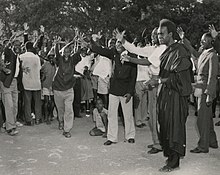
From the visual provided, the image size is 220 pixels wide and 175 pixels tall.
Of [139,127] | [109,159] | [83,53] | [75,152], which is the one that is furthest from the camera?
[83,53]

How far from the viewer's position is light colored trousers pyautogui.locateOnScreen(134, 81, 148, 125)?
30.4 ft

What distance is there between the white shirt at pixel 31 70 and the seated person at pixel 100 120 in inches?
66.1

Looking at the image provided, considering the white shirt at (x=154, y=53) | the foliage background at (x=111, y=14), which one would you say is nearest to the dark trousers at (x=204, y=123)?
the white shirt at (x=154, y=53)

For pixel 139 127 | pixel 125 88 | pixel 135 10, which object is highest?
pixel 135 10

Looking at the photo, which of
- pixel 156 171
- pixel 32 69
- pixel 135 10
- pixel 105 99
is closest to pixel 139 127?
pixel 105 99

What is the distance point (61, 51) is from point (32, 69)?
45.1 inches

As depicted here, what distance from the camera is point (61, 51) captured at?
8.35m

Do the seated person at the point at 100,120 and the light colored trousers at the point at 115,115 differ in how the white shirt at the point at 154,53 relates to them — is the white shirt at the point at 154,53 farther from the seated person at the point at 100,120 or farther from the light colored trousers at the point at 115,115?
the seated person at the point at 100,120

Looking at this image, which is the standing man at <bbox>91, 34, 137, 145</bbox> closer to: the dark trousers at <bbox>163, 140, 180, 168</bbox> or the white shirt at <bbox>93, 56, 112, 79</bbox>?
the white shirt at <bbox>93, 56, 112, 79</bbox>

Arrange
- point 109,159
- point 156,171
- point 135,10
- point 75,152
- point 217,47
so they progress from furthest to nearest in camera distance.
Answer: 1. point 135,10
2. point 217,47
3. point 75,152
4. point 109,159
5. point 156,171

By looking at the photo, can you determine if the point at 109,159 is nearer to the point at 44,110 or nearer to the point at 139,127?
the point at 139,127

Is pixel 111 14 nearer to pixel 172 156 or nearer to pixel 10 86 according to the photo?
pixel 10 86

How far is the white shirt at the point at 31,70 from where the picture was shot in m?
9.14

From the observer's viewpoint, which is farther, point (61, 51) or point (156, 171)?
point (61, 51)
